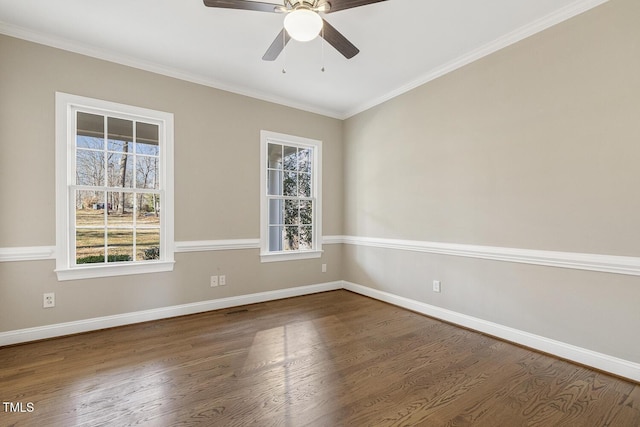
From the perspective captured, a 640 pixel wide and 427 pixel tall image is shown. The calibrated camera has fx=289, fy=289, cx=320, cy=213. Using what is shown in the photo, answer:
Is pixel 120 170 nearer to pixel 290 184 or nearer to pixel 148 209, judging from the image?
pixel 148 209

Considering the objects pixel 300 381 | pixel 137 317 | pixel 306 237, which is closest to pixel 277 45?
pixel 300 381

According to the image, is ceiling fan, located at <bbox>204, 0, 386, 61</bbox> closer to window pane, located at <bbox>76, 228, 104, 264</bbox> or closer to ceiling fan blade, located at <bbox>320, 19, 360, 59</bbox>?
ceiling fan blade, located at <bbox>320, 19, 360, 59</bbox>

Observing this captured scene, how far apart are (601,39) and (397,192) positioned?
2231 mm

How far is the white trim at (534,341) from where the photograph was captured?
2104mm

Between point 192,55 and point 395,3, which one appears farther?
point 192,55

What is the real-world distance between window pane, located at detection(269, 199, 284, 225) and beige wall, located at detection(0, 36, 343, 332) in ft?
0.87

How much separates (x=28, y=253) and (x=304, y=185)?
3150 mm

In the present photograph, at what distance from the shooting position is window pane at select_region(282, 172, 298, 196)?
4.29 m

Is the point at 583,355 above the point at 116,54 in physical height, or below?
below

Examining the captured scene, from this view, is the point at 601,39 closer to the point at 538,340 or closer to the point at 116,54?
the point at 538,340

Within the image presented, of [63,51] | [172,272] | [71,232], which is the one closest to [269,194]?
[172,272]

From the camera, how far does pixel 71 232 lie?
2875 millimetres

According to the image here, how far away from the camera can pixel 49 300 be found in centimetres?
274

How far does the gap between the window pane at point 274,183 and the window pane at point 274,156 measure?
0.09 meters
